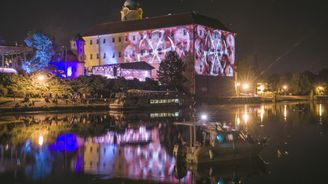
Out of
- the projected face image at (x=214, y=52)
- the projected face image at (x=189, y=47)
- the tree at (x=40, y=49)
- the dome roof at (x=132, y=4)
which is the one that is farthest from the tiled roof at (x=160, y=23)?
the tree at (x=40, y=49)

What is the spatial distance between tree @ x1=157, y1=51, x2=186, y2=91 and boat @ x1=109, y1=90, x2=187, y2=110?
6999mm

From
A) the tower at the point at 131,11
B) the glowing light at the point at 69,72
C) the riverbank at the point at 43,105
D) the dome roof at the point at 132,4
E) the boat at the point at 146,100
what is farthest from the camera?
the dome roof at the point at 132,4

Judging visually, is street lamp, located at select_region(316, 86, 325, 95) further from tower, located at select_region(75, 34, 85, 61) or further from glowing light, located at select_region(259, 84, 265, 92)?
tower, located at select_region(75, 34, 85, 61)

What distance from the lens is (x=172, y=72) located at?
82.4 m

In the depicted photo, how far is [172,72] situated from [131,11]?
28355mm

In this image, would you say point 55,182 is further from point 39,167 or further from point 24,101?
point 24,101

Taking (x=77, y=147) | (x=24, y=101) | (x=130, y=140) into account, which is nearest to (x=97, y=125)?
(x=130, y=140)

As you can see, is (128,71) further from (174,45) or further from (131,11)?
(131,11)

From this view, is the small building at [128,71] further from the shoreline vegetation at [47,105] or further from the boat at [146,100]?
the shoreline vegetation at [47,105]

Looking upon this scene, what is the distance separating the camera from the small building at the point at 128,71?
8600cm

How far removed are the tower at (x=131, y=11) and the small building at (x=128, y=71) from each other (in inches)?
765

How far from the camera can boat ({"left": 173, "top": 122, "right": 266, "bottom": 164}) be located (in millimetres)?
21344

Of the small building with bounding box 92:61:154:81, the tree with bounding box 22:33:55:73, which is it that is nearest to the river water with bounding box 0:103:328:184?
the tree with bounding box 22:33:55:73

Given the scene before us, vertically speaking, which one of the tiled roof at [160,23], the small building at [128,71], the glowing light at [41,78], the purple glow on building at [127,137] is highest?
the tiled roof at [160,23]
